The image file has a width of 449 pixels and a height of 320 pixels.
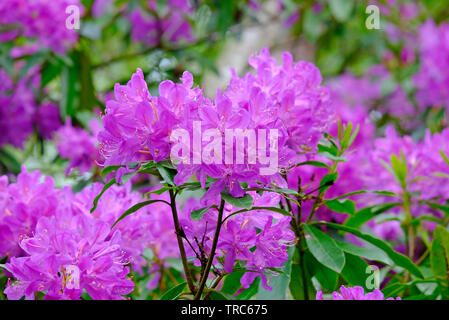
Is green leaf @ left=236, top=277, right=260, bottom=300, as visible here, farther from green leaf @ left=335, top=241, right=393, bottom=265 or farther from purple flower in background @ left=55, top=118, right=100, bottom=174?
purple flower in background @ left=55, top=118, right=100, bottom=174

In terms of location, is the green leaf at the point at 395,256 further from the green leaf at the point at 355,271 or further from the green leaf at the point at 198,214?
the green leaf at the point at 198,214

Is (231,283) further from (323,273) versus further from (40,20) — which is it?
(40,20)

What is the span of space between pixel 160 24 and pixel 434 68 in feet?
3.99

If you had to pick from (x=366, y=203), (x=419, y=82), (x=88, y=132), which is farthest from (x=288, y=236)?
(x=419, y=82)

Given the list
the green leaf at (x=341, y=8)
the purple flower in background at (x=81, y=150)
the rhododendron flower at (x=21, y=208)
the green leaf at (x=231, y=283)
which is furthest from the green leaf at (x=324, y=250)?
the green leaf at (x=341, y=8)

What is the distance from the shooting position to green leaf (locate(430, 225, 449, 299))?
1101mm

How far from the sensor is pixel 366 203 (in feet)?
5.16

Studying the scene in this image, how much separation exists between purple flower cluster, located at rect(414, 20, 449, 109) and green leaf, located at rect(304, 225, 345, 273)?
1.44 m

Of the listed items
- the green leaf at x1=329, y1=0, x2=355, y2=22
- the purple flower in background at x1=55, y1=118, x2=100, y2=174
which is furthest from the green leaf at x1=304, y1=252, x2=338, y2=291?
the green leaf at x1=329, y1=0, x2=355, y2=22

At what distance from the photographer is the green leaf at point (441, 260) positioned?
43.3 inches

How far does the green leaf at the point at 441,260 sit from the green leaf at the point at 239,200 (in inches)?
18.1

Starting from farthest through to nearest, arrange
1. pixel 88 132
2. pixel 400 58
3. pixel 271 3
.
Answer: pixel 271 3 < pixel 400 58 < pixel 88 132

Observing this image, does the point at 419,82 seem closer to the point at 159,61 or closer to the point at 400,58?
the point at 400,58
